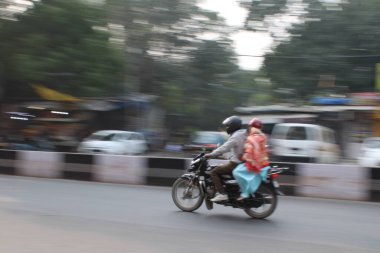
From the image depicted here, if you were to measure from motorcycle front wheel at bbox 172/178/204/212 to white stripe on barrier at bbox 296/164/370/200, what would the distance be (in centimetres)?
319

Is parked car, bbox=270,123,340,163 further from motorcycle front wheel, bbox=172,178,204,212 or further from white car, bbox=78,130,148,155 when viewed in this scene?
motorcycle front wheel, bbox=172,178,204,212

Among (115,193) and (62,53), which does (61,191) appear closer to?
(115,193)

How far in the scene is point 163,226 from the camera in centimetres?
638

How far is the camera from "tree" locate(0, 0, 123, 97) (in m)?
22.8

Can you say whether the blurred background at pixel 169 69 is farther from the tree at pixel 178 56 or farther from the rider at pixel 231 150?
the rider at pixel 231 150

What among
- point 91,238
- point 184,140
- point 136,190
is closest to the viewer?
point 91,238

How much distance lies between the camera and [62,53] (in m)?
23.2

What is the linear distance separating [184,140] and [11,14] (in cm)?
1457

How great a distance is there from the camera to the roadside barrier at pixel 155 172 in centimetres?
946

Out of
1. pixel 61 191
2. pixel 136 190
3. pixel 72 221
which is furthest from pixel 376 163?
pixel 72 221

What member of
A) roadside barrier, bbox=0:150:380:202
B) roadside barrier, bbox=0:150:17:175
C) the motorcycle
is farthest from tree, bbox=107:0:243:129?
the motorcycle

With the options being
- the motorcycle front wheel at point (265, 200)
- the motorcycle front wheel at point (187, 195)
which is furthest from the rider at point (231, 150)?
the motorcycle front wheel at point (265, 200)

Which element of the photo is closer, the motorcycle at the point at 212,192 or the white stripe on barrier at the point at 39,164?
the motorcycle at the point at 212,192

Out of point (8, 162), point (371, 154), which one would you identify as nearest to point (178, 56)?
point (371, 154)
